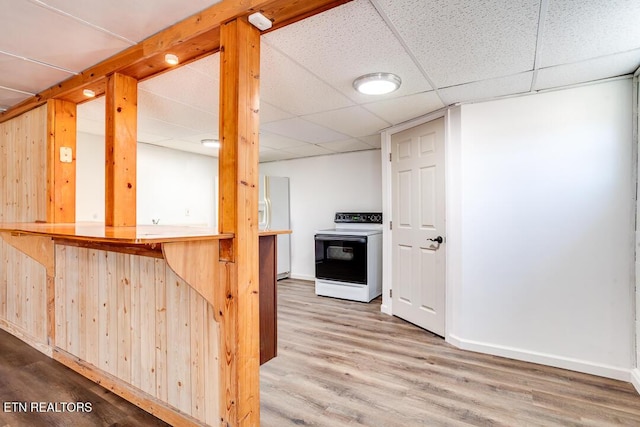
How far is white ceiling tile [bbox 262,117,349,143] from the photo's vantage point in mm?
3461

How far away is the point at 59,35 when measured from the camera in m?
1.77

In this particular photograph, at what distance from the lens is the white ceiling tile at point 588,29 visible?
1.49 m

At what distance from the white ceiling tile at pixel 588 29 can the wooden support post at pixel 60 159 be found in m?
3.31

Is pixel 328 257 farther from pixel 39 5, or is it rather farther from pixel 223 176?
pixel 39 5

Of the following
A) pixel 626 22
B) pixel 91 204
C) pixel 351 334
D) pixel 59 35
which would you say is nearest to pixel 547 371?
pixel 351 334

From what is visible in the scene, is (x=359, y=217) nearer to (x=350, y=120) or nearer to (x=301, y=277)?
(x=301, y=277)

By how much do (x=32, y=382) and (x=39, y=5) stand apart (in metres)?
2.33

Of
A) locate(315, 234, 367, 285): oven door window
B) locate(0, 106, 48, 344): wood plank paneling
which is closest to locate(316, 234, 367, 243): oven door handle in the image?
locate(315, 234, 367, 285): oven door window

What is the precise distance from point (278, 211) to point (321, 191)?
0.79 meters

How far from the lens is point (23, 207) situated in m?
2.89

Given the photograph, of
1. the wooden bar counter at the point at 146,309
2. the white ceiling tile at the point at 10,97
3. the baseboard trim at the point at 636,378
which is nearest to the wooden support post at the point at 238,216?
the wooden bar counter at the point at 146,309

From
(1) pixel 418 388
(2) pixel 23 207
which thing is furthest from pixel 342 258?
(2) pixel 23 207

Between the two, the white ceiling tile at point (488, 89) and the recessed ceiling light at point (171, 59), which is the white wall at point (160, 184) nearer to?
the recessed ceiling light at point (171, 59)

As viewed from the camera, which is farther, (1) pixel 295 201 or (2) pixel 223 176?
(1) pixel 295 201
